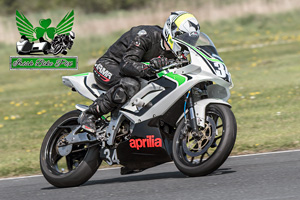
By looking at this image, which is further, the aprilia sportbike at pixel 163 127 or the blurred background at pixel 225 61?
the blurred background at pixel 225 61

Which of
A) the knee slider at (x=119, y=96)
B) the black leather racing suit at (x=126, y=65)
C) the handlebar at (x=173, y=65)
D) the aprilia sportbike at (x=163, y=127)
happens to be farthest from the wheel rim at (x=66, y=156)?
the handlebar at (x=173, y=65)

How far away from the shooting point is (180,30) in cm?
618

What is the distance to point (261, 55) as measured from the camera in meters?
23.4

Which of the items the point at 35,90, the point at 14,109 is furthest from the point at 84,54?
the point at 14,109

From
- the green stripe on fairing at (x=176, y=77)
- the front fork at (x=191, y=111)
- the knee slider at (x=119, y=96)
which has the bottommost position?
the front fork at (x=191, y=111)

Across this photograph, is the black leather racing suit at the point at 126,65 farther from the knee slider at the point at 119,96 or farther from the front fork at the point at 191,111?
the front fork at the point at 191,111

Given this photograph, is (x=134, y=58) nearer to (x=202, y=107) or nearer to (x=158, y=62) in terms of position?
(x=158, y=62)

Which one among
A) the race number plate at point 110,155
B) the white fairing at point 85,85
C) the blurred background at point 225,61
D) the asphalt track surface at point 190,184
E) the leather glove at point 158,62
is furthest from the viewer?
the blurred background at point 225,61

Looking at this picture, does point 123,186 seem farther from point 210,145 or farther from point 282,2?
point 282,2

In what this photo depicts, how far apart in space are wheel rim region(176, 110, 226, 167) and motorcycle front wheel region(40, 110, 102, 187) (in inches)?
45.3

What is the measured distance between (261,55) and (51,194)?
18350 millimetres

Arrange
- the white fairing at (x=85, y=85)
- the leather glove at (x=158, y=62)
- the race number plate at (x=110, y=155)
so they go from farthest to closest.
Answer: the white fairing at (x=85, y=85) → the race number plate at (x=110, y=155) → the leather glove at (x=158, y=62)

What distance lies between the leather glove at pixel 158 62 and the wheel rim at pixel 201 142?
692 millimetres

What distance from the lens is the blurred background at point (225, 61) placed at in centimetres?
974
